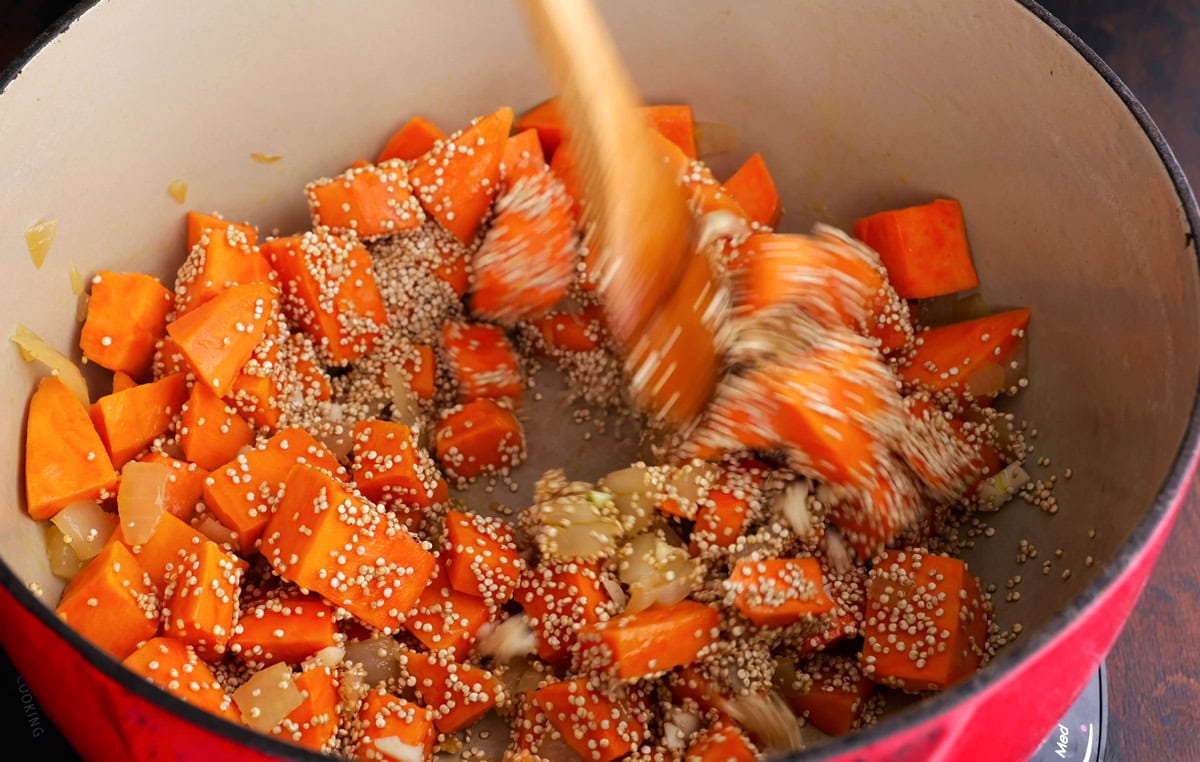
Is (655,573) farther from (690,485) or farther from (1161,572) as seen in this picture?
(1161,572)

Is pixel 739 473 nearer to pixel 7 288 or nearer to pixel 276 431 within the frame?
pixel 276 431

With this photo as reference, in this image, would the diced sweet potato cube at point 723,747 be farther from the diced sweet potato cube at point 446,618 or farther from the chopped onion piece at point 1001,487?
the chopped onion piece at point 1001,487

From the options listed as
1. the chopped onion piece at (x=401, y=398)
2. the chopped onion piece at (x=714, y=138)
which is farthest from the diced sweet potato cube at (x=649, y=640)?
the chopped onion piece at (x=714, y=138)

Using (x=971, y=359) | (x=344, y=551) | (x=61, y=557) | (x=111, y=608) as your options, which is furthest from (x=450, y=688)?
(x=971, y=359)

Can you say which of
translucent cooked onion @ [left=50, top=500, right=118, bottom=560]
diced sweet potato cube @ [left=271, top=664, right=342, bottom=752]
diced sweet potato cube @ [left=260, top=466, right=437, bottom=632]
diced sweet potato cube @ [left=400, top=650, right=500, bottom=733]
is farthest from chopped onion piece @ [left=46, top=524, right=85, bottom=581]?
diced sweet potato cube @ [left=400, top=650, right=500, bottom=733]

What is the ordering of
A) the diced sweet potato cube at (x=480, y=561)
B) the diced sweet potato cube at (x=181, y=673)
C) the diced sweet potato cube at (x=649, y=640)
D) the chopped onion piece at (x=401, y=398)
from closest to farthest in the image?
the diced sweet potato cube at (x=181, y=673), the diced sweet potato cube at (x=649, y=640), the diced sweet potato cube at (x=480, y=561), the chopped onion piece at (x=401, y=398)

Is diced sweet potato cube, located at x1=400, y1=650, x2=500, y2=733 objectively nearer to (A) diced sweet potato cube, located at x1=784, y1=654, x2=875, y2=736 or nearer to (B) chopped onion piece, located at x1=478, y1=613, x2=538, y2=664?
(B) chopped onion piece, located at x1=478, y1=613, x2=538, y2=664
